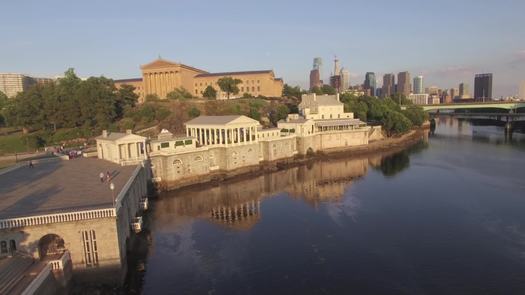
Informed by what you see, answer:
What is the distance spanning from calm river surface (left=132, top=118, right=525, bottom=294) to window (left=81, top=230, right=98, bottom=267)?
3.81 meters

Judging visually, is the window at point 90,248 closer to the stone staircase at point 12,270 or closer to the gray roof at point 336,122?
the stone staircase at point 12,270

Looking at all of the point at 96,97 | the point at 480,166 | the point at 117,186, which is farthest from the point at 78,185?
the point at 480,166

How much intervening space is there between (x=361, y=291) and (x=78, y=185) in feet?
69.5

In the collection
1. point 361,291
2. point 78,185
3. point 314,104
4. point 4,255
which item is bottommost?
point 361,291

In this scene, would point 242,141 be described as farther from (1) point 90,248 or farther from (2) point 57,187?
(1) point 90,248

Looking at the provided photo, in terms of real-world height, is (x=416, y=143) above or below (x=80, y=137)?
below

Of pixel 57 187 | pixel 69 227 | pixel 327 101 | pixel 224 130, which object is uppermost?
pixel 327 101

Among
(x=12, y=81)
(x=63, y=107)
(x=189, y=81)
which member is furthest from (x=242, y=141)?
(x=12, y=81)

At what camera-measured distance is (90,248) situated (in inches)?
776

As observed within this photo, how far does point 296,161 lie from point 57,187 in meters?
39.4

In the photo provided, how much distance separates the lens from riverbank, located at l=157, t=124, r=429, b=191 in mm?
43781

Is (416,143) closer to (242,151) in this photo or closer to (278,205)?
(242,151)

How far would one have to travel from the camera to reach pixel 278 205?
37250 mm

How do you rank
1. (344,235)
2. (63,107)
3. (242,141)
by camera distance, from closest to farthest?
(344,235) → (242,141) → (63,107)
